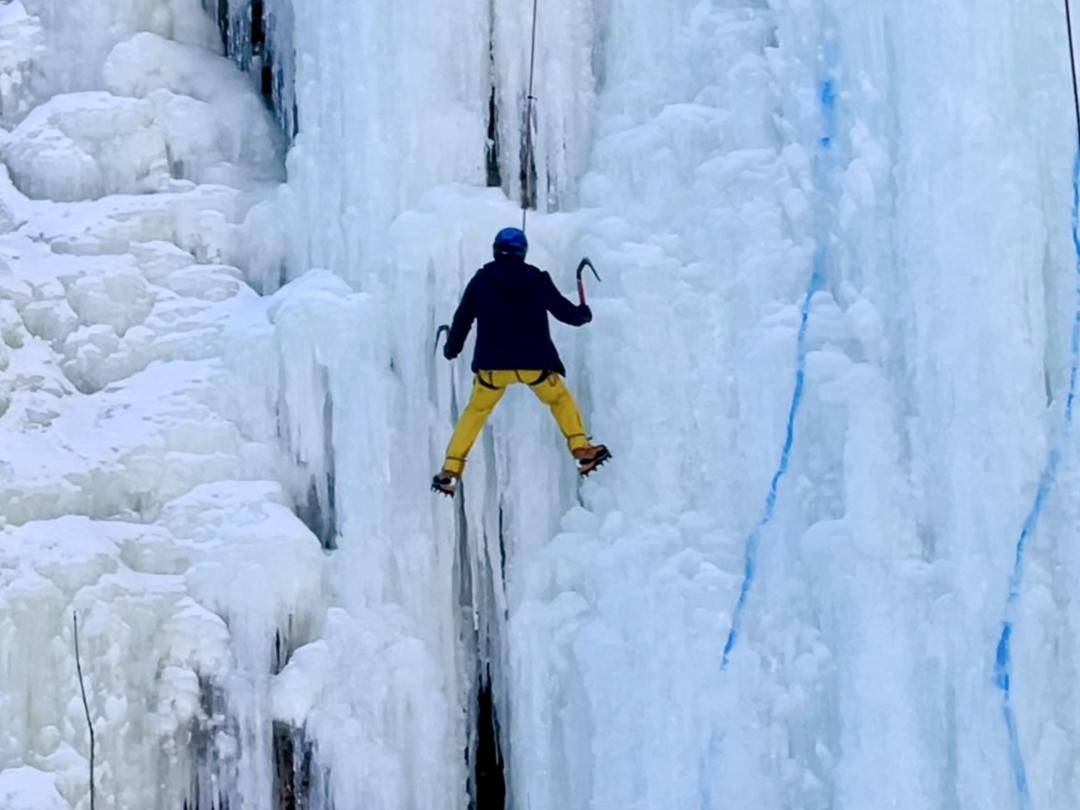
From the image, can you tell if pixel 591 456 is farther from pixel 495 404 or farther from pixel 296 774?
pixel 296 774

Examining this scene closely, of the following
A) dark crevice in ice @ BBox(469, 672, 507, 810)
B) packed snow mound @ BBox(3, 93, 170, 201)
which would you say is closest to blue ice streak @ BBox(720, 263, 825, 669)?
dark crevice in ice @ BBox(469, 672, 507, 810)

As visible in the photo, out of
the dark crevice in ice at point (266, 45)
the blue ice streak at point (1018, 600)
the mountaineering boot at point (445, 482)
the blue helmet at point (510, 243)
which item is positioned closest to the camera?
the blue ice streak at point (1018, 600)

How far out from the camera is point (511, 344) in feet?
15.2

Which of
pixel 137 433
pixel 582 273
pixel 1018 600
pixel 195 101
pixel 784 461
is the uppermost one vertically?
pixel 195 101

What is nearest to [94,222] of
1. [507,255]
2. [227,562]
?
[227,562]

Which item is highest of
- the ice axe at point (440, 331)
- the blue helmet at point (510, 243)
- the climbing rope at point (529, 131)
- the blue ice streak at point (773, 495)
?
the climbing rope at point (529, 131)

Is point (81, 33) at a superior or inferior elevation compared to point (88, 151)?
superior

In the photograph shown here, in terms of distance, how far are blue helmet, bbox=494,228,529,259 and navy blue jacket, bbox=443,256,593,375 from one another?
21 mm

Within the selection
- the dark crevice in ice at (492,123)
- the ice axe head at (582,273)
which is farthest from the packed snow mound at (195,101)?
the ice axe head at (582,273)

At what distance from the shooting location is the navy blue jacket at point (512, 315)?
4.63 m

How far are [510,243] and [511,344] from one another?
335 millimetres

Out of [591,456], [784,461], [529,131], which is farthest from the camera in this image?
[529,131]

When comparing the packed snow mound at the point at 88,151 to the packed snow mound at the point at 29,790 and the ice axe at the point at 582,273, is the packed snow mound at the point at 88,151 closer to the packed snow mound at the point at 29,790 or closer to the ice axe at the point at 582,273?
the ice axe at the point at 582,273

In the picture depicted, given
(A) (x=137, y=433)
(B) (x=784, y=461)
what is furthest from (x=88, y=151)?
(B) (x=784, y=461)
